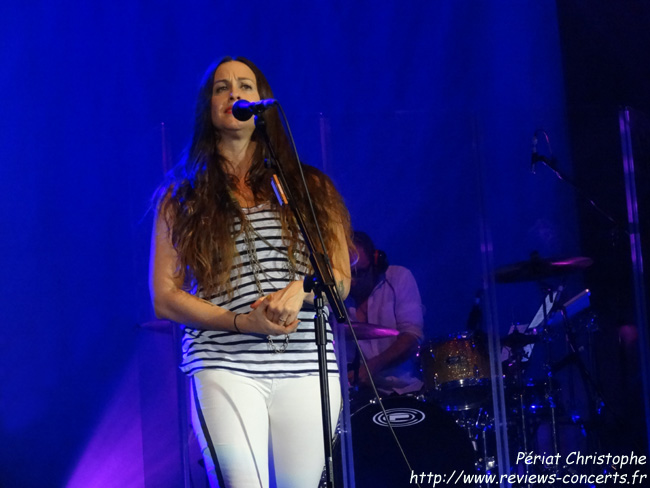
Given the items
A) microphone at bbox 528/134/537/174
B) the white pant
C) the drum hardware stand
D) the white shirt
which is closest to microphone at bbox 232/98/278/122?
the white pant

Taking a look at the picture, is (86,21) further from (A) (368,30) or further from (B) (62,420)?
(B) (62,420)

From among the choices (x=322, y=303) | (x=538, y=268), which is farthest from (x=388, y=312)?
(x=322, y=303)

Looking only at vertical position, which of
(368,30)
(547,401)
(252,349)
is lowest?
(547,401)

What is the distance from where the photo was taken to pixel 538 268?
365 centimetres

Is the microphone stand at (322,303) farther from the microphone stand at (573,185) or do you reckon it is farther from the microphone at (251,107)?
the microphone stand at (573,185)

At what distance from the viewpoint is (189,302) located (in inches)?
77.4

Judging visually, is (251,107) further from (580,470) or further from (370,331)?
(580,470)

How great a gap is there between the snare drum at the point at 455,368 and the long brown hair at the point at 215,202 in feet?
4.56

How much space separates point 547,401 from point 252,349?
7.16 feet

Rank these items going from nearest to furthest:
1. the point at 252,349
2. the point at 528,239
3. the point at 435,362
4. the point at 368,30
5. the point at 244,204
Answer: the point at 252,349 < the point at 244,204 < the point at 435,362 < the point at 528,239 < the point at 368,30

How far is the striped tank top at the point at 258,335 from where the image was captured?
75.9 inches

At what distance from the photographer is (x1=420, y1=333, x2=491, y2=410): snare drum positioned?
3.53 meters

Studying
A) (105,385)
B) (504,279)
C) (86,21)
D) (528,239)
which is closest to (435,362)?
(504,279)

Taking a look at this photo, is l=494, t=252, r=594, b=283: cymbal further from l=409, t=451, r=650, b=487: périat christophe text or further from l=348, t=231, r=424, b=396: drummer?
l=409, t=451, r=650, b=487: périat christophe text
